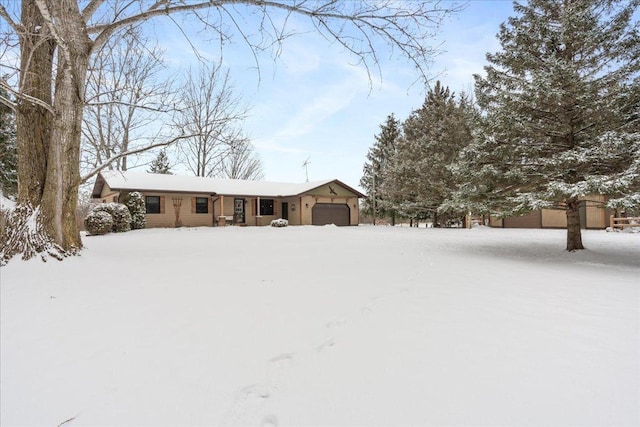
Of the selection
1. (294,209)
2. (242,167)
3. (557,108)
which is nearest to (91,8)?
(557,108)

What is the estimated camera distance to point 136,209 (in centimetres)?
1516

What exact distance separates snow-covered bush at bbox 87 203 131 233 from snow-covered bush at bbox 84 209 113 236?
2.30ft

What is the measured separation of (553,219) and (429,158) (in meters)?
7.93

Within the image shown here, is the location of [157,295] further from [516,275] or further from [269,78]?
[516,275]

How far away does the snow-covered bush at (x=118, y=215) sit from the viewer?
532 inches

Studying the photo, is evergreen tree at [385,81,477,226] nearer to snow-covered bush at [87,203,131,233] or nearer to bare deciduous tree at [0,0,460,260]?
bare deciduous tree at [0,0,460,260]

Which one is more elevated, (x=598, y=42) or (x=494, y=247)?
(x=598, y=42)

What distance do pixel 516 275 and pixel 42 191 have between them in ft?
26.6

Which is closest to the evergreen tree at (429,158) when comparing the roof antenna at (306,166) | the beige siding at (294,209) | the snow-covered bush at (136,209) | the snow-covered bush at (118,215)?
the beige siding at (294,209)

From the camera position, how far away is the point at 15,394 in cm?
183

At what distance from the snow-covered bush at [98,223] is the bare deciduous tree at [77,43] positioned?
8142mm

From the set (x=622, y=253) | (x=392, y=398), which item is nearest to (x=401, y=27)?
(x=392, y=398)

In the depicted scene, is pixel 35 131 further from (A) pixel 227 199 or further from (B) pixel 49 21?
(A) pixel 227 199

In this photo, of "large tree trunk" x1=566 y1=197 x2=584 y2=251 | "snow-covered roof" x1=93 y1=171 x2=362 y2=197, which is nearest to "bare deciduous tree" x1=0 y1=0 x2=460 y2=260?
"large tree trunk" x1=566 y1=197 x2=584 y2=251
